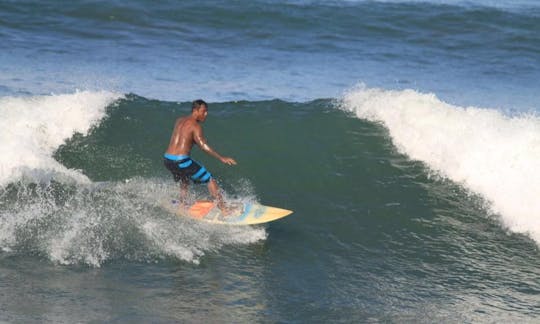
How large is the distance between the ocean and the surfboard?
0.11 metres

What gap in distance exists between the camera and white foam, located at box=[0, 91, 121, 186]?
10828 millimetres

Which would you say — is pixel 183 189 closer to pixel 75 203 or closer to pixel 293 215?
pixel 75 203

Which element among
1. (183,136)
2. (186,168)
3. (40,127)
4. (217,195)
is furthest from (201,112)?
(40,127)

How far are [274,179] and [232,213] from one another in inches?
94.7

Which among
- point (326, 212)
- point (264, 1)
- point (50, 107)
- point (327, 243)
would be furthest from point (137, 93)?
point (264, 1)

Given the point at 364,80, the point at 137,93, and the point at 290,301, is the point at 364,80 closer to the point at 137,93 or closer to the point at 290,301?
the point at 137,93

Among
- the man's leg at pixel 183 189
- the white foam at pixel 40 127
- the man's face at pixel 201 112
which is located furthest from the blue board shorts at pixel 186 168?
the white foam at pixel 40 127

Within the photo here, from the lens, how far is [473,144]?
11719mm

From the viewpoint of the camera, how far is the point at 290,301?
7.49 m

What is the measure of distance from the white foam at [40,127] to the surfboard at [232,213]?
2.30 m

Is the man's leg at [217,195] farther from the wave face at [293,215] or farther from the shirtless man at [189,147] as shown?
the wave face at [293,215]

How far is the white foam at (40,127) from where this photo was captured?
10.8m

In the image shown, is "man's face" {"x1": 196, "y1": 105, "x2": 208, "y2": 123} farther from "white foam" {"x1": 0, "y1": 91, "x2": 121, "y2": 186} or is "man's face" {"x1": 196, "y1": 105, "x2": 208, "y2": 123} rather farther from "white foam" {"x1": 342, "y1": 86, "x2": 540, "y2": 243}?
"white foam" {"x1": 342, "y1": 86, "x2": 540, "y2": 243}

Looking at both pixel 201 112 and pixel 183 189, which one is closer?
pixel 201 112
